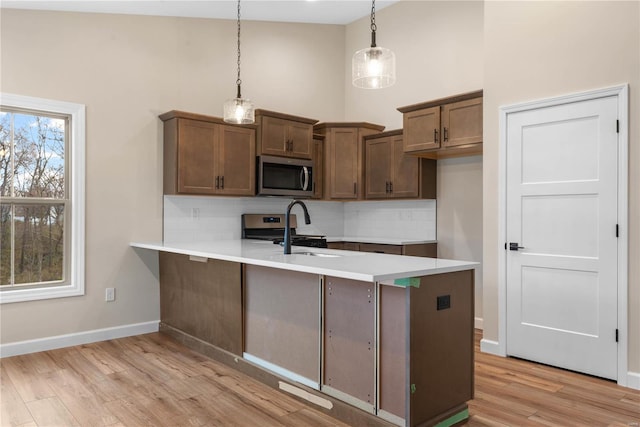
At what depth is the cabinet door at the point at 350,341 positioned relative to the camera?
93.2 inches

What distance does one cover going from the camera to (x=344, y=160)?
5469mm

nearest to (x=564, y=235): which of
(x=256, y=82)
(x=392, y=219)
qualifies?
(x=392, y=219)

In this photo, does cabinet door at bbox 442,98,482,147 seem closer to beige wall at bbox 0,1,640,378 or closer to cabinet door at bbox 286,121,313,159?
beige wall at bbox 0,1,640,378

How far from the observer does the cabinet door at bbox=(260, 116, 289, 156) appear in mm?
4867

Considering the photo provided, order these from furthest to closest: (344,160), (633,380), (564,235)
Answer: (344,160)
(564,235)
(633,380)

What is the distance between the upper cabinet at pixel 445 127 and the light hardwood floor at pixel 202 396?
6.26ft

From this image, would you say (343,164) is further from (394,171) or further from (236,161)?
(236,161)

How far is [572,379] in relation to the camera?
3.17 meters

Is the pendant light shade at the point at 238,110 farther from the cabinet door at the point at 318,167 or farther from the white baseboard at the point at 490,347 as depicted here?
the white baseboard at the point at 490,347

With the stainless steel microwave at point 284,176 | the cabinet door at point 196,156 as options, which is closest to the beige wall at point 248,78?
the cabinet door at point 196,156

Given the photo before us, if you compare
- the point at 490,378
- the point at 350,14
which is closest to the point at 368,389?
the point at 490,378

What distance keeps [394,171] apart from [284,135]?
1.29 metres

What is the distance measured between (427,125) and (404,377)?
114 inches

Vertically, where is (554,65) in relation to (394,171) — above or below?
above
